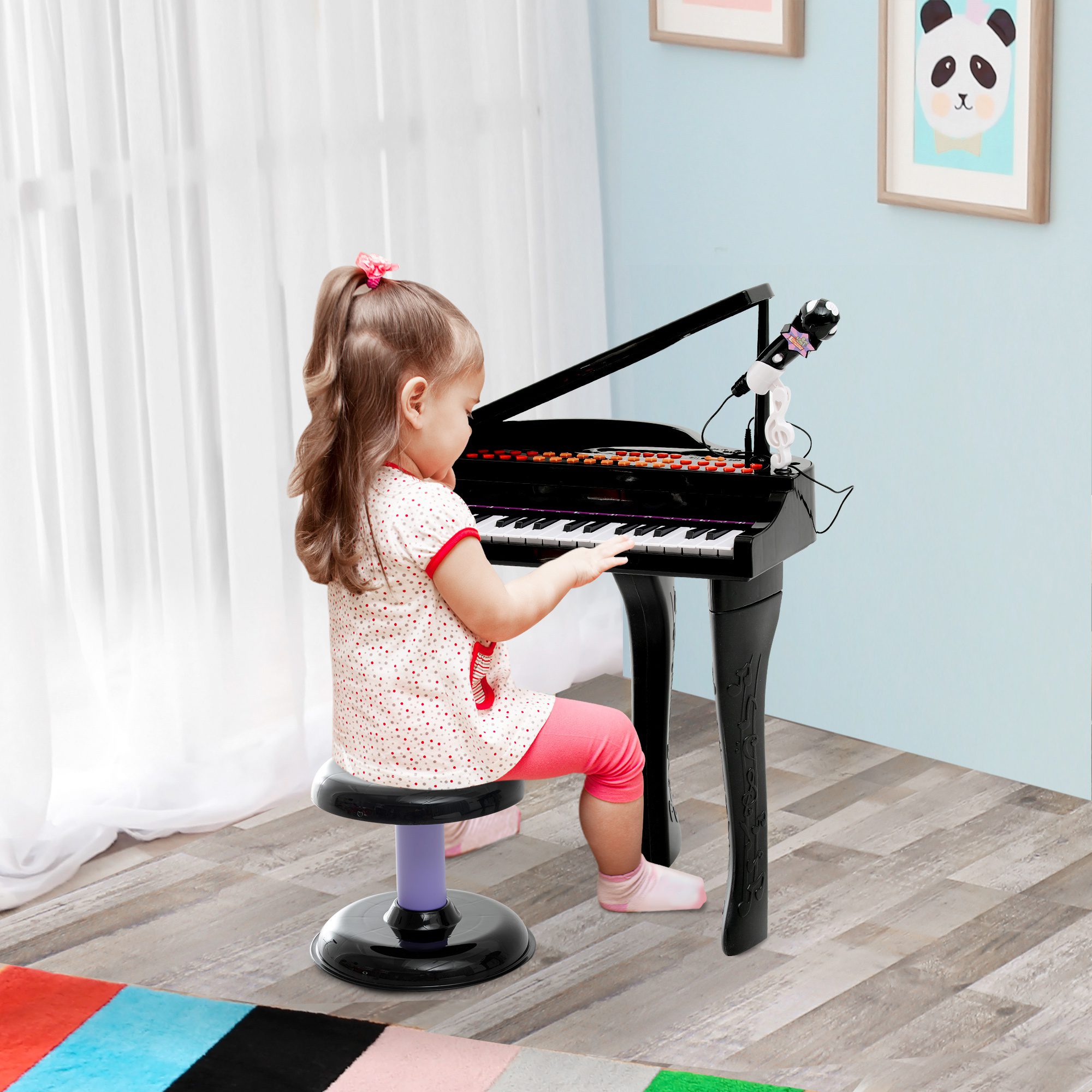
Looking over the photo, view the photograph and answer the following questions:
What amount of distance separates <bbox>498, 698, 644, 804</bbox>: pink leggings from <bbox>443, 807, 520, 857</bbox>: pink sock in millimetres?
562

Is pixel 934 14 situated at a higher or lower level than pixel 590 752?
higher

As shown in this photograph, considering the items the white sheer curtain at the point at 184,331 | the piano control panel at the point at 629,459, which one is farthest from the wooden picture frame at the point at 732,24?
the piano control panel at the point at 629,459

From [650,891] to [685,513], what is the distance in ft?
2.20

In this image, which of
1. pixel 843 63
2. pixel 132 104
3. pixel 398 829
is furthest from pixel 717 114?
pixel 398 829

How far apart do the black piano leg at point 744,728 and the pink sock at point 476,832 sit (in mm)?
588

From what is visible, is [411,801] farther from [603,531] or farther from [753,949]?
[753,949]

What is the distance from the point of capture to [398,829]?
2.76 m

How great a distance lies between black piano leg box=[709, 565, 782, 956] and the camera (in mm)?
2662

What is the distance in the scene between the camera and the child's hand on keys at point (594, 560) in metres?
2.54

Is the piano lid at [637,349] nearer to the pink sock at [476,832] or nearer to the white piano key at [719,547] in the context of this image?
the white piano key at [719,547]

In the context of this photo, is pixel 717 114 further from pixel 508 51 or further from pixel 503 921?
pixel 503 921

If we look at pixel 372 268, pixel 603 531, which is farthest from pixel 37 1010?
pixel 372 268

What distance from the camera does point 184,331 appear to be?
3340 millimetres

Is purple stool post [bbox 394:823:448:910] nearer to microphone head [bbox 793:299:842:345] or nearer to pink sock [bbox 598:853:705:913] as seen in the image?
pink sock [bbox 598:853:705:913]
